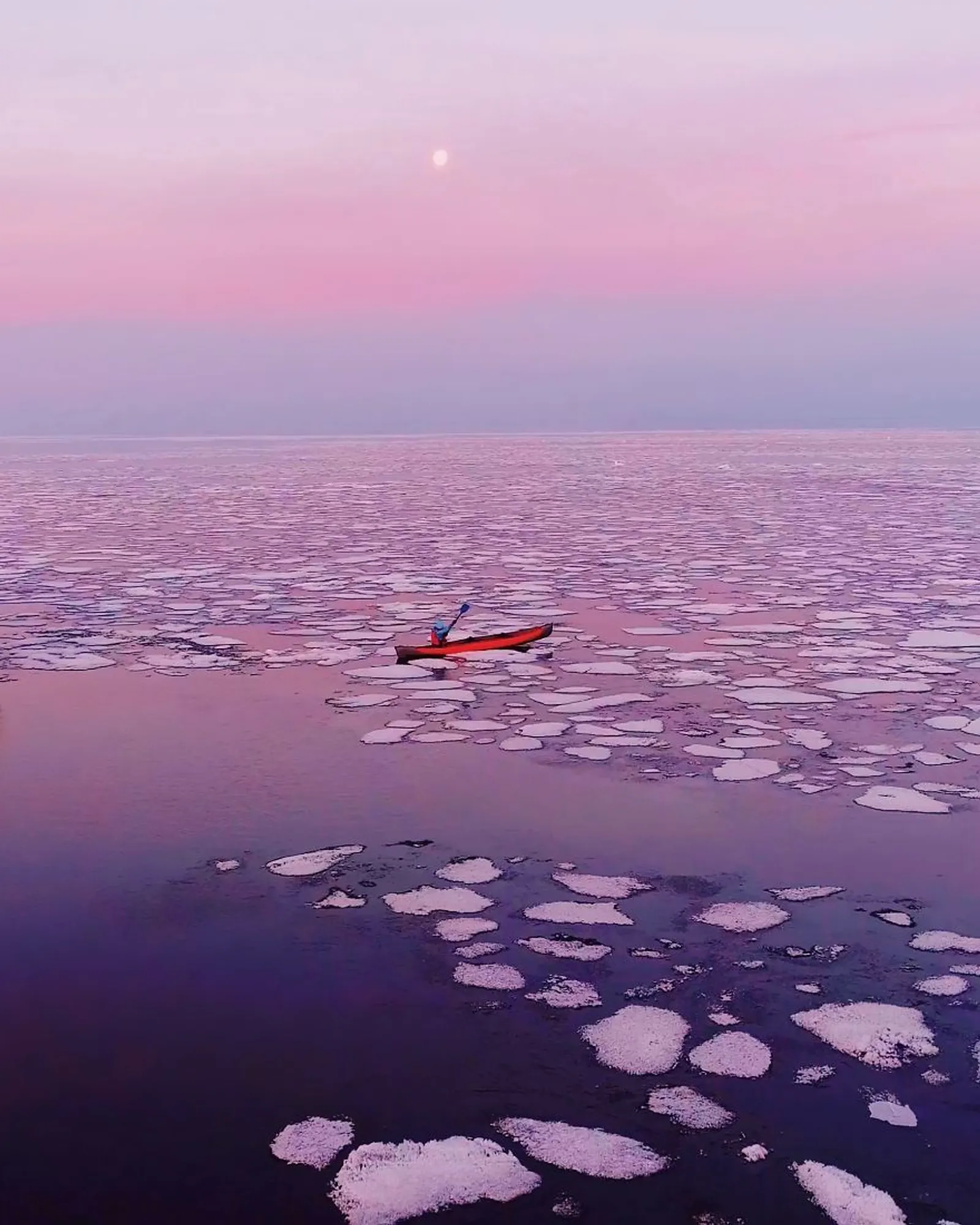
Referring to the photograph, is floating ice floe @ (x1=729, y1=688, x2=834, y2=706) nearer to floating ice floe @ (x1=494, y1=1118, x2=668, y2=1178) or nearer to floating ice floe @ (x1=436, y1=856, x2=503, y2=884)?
floating ice floe @ (x1=436, y1=856, x2=503, y2=884)

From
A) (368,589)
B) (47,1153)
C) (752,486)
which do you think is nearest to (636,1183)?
(47,1153)

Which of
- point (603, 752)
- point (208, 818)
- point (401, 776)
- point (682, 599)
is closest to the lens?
point (208, 818)

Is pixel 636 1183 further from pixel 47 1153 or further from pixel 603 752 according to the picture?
pixel 603 752

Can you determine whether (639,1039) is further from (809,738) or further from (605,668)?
(605,668)

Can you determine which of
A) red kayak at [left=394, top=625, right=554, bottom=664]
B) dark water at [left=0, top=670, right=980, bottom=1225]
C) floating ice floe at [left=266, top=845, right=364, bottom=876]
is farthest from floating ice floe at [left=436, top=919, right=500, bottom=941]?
red kayak at [left=394, top=625, right=554, bottom=664]

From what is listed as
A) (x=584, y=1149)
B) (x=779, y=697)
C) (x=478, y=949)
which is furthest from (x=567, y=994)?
(x=779, y=697)

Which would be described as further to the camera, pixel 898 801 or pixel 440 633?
pixel 440 633
